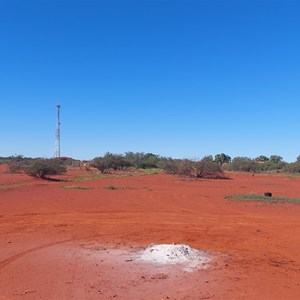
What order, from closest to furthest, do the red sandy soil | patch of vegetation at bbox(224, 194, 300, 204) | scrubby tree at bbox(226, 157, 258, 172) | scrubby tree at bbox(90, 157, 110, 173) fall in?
the red sandy soil, patch of vegetation at bbox(224, 194, 300, 204), scrubby tree at bbox(90, 157, 110, 173), scrubby tree at bbox(226, 157, 258, 172)

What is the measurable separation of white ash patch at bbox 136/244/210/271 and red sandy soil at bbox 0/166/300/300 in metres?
0.22

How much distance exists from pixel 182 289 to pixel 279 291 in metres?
1.70

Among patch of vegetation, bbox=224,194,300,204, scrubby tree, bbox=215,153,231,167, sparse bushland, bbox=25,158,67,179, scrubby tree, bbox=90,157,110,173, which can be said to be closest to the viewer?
patch of vegetation, bbox=224,194,300,204

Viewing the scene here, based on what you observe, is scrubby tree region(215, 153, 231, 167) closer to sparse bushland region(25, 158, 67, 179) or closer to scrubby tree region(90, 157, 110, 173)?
scrubby tree region(90, 157, 110, 173)

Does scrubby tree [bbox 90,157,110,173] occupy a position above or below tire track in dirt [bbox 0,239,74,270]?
above

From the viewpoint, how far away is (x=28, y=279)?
24.1ft

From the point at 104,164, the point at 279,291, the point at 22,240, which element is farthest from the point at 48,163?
the point at 279,291

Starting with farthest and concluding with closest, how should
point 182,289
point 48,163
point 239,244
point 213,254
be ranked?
point 48,163 → point 239,244 → point 213,254 → point 182,289

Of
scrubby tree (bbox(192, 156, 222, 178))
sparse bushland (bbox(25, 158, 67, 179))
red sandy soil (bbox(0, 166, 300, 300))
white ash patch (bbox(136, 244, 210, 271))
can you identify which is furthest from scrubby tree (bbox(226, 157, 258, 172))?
white ash patch (bbox(136, 244, 210, 271))

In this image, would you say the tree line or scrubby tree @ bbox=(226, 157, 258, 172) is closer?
the tree line

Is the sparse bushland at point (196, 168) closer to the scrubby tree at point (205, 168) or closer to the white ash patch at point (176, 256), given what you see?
the scrubby tree at point (205, 168)

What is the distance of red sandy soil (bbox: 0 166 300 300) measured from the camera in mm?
6832

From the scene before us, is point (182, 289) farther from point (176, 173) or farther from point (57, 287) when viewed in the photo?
point (176, 173)

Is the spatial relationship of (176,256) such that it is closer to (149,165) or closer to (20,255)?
(20,255)
